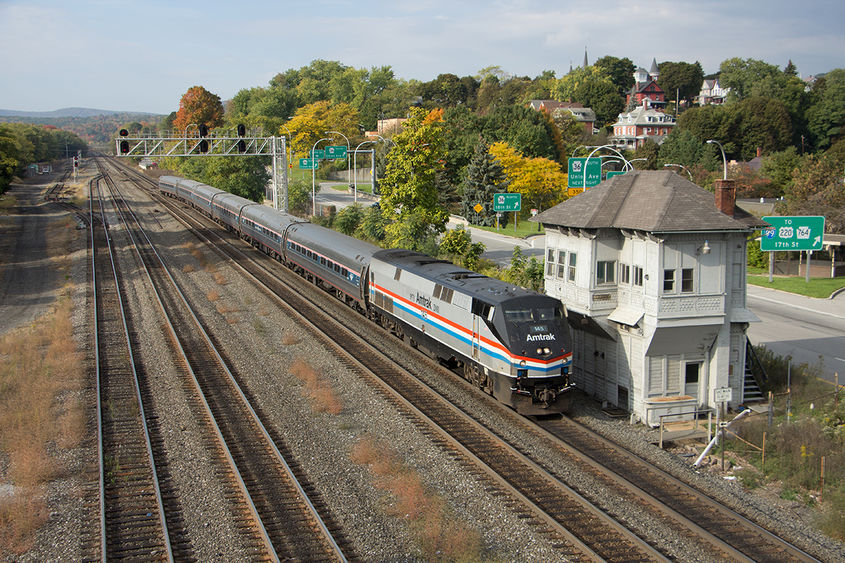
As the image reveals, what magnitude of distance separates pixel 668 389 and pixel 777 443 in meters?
3.31

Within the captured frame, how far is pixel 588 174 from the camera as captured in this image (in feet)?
111

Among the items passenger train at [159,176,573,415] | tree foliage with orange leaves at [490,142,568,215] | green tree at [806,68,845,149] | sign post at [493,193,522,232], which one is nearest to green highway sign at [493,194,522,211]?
sign post at [493,193,522,232]

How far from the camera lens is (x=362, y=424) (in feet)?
64.4

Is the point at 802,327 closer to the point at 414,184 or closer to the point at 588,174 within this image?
the point at 588,174

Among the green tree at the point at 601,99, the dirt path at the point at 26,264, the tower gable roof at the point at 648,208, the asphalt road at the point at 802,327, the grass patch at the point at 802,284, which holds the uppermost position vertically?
the green tree at the point at 601,99

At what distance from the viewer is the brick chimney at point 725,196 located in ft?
71.6

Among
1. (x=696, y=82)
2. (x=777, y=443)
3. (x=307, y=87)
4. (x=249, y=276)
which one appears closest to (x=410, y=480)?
(x=777, y=443)

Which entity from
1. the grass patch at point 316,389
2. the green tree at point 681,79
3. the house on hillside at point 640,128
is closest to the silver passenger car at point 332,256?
the grass patch at point 316,389

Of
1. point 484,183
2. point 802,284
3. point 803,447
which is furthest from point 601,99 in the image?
point 803,447

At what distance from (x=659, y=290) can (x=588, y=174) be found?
15.1 meters

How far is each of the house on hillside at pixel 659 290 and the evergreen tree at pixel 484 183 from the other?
5013cm

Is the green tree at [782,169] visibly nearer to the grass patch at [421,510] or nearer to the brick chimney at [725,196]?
the brick chimney at [725,196]

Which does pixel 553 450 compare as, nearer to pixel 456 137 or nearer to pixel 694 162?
pixel 456 137

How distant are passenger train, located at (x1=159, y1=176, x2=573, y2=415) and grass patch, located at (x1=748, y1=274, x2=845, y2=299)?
27883 millimetres
